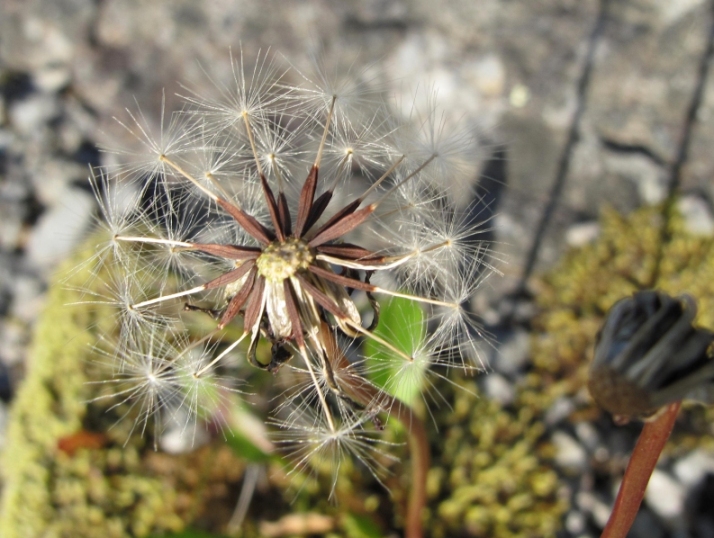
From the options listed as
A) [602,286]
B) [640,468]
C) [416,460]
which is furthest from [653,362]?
[602,286]

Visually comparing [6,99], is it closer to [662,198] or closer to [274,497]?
[274,497]

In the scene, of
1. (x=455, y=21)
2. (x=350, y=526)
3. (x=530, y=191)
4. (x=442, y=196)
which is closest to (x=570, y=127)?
(x=530, y=191)

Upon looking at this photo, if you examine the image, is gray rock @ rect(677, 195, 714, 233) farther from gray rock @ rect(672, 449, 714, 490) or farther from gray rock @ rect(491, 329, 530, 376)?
gray rock @ rect(672, 449, 714, 490)

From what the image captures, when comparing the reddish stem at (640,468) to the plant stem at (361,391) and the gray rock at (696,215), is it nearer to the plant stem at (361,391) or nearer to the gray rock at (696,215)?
the plant stem at (361,391)

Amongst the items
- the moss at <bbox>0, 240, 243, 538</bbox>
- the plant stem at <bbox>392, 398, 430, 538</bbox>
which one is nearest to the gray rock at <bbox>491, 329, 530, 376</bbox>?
the plant stem at <bbox>392, 398, 430, 538</bbox>

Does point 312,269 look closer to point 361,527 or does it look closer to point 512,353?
point 361,527

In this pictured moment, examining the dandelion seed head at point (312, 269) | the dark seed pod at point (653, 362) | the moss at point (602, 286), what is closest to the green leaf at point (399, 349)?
the dandelion seed head at point (312, 269)
